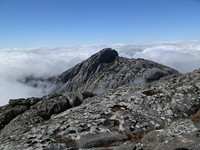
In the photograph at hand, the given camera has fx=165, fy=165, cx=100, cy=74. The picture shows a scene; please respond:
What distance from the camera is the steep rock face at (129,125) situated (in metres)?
9.61

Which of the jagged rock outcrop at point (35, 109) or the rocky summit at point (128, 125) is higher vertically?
the rocky summit at point (128, 125)

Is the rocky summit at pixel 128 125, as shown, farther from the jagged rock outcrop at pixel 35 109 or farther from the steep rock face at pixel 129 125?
the jagged rock outcrop at pixel 35 109

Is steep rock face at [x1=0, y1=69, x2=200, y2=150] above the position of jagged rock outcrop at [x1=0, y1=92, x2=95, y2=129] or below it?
above

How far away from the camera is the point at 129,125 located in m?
13.0

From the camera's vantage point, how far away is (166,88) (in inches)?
710

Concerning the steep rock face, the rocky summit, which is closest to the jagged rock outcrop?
the rocky summit

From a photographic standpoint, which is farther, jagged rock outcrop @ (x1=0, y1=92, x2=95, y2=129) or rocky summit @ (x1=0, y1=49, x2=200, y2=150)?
jagged rock outcrop @ (x1=0, y1=92, x2=95, y2=129)

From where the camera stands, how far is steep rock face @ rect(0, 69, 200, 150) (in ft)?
31.5

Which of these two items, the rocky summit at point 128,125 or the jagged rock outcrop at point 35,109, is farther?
the jagged rock outcrop at point 35,109

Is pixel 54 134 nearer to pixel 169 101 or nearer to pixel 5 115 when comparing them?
pixel 169 101

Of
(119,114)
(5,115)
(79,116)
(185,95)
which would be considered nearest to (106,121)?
(119,114)

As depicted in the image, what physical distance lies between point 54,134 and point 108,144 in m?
3.99

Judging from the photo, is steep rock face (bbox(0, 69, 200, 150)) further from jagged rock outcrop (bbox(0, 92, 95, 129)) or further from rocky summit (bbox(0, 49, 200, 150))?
jagged rock outcrop (bbox(0, 92, 95, 129))

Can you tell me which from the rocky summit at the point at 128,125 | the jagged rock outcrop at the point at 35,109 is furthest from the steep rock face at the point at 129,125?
the jagged rock outcrop at the point at 35,109
